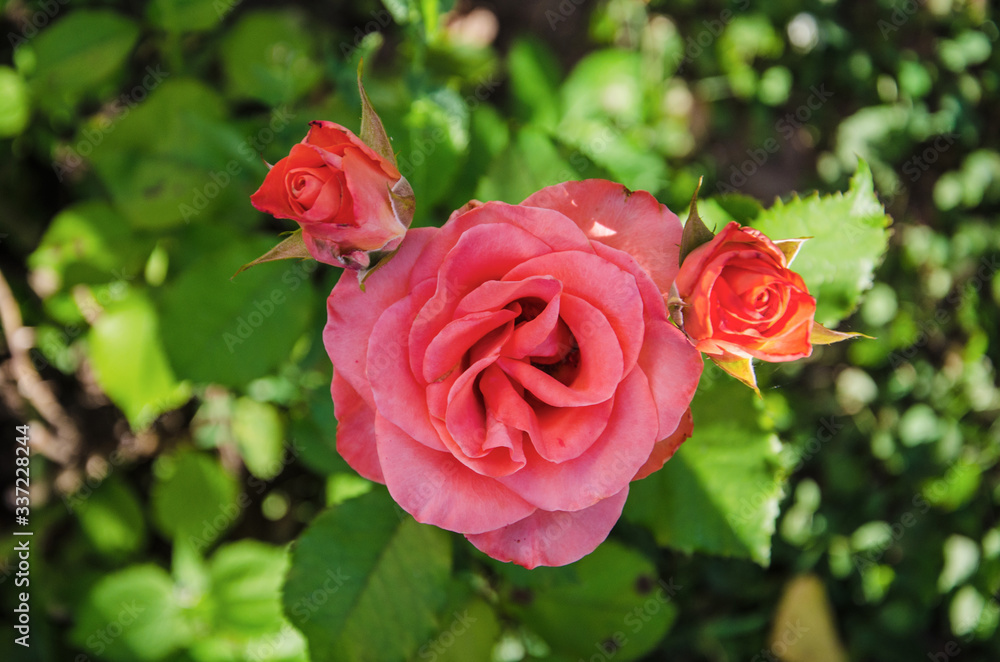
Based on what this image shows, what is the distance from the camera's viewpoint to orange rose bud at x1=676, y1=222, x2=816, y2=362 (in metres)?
0.74

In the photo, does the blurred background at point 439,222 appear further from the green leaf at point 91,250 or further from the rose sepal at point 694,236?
the rose sepal at point 694,236

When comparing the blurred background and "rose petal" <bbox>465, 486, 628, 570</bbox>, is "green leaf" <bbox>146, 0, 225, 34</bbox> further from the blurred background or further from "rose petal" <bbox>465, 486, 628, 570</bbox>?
"rose petal" <bbox>465, 486, 628, 570</bbox>

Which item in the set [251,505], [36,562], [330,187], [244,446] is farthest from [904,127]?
[36,562]

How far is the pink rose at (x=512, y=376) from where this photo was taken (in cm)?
76

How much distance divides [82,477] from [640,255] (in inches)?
81.3

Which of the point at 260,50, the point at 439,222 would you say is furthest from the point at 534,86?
the point at 260,50

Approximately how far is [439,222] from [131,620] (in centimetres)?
145

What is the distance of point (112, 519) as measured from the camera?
6.60ft

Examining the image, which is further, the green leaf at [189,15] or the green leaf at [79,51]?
the green leaf at [79,51]

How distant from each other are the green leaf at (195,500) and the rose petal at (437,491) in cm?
142

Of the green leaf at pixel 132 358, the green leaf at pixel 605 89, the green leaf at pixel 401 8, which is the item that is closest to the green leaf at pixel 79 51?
the green leaf at pixel 132 358

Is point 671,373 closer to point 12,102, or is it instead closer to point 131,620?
point 131,620

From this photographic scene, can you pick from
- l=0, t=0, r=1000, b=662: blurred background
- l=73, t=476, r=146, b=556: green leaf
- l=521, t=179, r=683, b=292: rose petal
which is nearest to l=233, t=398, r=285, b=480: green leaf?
l=0, t=0, r=1000, b=662: blurred background

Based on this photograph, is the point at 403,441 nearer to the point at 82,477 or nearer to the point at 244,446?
the point at 244,446
